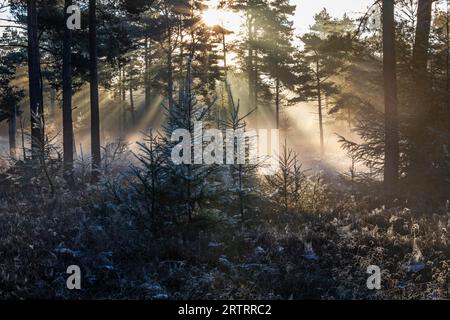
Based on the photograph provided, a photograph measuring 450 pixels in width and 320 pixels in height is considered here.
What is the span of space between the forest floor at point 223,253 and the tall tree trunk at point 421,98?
4.10 m

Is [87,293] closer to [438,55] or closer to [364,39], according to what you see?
[438,55]

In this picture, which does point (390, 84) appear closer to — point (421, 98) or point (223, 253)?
point (421, 98)

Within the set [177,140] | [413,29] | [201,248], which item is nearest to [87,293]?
[201,248]

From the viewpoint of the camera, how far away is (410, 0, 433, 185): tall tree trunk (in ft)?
49.7

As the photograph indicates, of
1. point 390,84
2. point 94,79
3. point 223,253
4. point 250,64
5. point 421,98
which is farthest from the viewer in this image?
point 250,64

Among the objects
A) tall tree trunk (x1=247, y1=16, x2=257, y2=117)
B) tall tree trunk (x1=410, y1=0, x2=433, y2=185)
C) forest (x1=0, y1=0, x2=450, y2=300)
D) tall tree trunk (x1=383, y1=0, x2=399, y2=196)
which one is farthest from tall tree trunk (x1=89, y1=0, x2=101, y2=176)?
tall tree trunk (x1=247, y1=16, x2=257, y2=117)

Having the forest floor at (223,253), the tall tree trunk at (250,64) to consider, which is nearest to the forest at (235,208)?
the forest floor at (223,253)

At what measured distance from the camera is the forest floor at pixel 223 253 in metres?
6.65

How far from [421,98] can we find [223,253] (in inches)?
424

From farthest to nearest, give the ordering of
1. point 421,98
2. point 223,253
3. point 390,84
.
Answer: point 421,98 < point 390,84 < point 223,253

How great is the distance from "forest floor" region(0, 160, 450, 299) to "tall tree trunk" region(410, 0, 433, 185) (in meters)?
4.10

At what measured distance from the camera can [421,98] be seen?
15.1 m

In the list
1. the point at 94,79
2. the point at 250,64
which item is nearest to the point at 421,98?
the point at 94,79

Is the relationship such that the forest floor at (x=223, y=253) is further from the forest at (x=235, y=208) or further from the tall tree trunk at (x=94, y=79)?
the tall tree trunk at (x=94, y=79)
